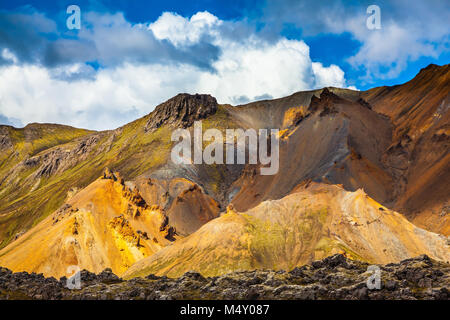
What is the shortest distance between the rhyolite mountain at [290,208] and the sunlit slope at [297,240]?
0.60 feet

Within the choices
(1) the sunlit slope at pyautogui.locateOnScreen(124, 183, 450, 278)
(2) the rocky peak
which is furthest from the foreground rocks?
(2) the rocky peak

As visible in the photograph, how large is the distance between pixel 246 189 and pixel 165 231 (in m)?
58.0

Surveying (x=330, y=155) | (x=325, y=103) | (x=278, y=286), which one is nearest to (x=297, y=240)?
(x=278, y=286)

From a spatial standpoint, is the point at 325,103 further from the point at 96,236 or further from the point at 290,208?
the point at 96,236

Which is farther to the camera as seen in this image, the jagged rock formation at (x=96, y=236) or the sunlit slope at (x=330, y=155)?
the sunlit slope at (x=330, y=155)

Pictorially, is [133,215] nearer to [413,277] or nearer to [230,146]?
[413,277]

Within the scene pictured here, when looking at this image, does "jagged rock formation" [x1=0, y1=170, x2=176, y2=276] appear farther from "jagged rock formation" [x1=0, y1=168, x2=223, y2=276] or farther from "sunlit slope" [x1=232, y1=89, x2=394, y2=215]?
"sunlit slope" [x1=232, y1=89, x2=394, y2=215]

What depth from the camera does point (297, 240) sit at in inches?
2862

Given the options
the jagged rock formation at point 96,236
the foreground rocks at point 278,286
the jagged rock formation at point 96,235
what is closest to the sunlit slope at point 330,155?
the jagged rock formation at point 96,235

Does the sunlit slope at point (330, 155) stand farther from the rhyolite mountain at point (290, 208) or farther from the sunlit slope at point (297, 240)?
the sunlit slope at point (297, 240)

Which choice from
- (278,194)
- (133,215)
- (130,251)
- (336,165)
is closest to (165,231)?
(133,215)

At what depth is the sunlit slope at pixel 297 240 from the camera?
2655 inches

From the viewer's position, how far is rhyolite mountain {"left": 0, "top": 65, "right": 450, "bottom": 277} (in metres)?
70.8

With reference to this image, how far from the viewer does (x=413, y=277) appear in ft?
114
